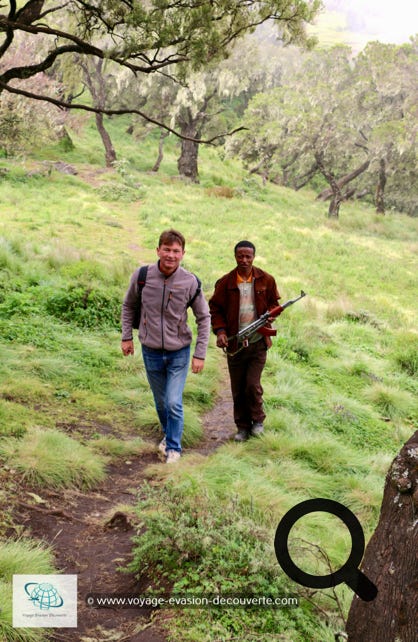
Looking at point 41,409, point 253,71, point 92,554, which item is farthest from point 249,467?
point 253,71

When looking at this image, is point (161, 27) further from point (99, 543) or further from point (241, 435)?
point (99, 543)

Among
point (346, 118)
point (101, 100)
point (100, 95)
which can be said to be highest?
point (346, 118)

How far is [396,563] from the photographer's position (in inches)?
87.6

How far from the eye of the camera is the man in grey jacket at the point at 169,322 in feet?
15.4

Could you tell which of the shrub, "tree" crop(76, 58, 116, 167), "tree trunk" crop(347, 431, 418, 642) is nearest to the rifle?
"tree trunk" crop(347, 431, 418, 642)

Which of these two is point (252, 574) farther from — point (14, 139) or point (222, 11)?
point (14, 139)

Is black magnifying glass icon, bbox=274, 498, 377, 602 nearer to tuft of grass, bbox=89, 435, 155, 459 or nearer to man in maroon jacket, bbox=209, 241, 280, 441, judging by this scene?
tuft of grass, bbox=89, 435, 155, 459

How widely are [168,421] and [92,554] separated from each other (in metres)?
1.72

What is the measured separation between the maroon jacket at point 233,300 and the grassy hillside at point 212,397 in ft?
3.94

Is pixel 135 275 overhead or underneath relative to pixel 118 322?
overhead

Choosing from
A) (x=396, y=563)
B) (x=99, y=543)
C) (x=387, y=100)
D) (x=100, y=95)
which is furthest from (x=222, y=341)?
(x=387, y=100)

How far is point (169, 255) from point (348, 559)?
117 inches

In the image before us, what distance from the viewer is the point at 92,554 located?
348 cm

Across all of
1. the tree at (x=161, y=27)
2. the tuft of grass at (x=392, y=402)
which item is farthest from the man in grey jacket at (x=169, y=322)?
the tuft of grass at (x=392, y=402)
